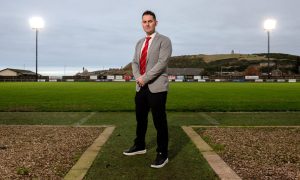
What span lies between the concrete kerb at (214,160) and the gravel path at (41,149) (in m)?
1.82

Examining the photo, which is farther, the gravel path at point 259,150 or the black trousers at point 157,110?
the black trousers at point 157,110

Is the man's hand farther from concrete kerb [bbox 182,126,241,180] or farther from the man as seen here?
concrete kerb [bbox 182,126,241,180]

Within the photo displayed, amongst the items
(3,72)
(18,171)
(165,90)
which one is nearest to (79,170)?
(18,171)

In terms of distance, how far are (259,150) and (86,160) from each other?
105 inches

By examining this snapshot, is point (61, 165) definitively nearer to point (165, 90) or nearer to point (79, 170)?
point (79, 170)

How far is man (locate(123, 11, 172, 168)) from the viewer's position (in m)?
5.57

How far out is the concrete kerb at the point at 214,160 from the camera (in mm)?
4891

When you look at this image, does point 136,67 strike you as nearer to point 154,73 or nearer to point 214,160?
point 154,73

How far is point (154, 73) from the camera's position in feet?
18.1

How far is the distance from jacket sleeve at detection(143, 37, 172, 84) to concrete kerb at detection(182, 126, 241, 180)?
137cm

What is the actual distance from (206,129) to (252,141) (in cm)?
161

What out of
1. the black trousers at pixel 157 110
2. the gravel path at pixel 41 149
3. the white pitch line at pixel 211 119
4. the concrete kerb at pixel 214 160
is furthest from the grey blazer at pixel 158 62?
the white pitch line at pixel 211 119

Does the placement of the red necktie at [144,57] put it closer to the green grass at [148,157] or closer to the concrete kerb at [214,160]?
the green grass at [148,157]

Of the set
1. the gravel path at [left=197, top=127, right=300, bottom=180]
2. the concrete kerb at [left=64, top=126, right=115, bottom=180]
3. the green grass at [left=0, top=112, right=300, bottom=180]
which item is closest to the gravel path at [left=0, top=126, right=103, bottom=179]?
the concrete kerb at [left=64, top=126, right=115, bottom=180]
